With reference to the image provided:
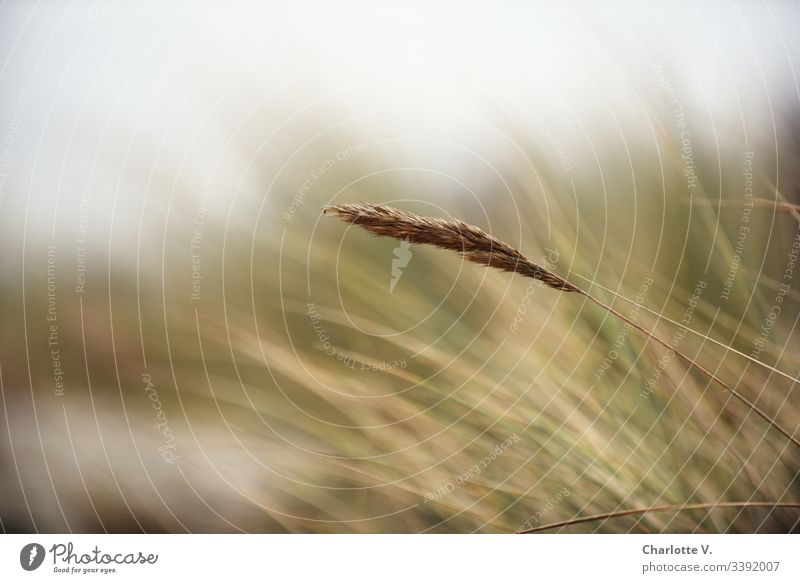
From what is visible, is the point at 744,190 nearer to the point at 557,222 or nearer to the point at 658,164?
the point at 658,164

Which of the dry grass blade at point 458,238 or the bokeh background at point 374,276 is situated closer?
the dry grass blade at point 458,238

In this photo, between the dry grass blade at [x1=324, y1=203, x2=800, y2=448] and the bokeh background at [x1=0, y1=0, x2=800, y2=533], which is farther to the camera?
the bokeh background at [x1=0, y1=0, x2=800, y2=533]

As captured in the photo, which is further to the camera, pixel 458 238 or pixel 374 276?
pixel 374 276

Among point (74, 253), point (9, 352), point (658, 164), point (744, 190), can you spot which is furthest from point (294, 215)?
point (744, 190)
